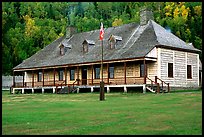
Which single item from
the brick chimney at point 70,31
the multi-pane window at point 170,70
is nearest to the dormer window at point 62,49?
the brick chimney at point 70,31

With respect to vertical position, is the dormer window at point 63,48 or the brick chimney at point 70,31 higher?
the brick chimney at point 70,31

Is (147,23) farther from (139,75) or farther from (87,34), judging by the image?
(87,34)

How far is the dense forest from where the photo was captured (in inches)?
2862

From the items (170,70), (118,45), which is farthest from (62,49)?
(170,70)

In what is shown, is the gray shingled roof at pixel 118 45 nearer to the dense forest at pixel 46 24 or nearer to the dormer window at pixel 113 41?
the dormer window at pixel 113 41

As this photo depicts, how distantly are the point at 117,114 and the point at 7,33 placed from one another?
63.1m

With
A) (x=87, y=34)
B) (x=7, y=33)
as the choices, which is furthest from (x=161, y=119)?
(x=7, y=33)

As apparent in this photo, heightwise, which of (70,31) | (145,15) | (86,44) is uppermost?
(145,15)

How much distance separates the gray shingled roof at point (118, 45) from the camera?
36.9 m

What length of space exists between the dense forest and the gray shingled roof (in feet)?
55.2

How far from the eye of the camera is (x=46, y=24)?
84.5 metres

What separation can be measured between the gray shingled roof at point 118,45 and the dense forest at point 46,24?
16.8 m

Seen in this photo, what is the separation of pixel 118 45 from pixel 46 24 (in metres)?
46.7

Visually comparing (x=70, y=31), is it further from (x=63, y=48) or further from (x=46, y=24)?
(x=46, y=24)
